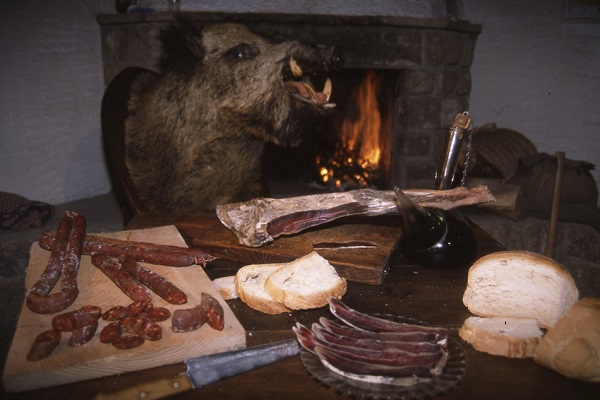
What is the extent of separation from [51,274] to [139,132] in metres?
1.61

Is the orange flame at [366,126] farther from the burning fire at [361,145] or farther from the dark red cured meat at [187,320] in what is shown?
the dark red cured meat at [187,320]

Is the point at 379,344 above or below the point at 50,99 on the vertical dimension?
below

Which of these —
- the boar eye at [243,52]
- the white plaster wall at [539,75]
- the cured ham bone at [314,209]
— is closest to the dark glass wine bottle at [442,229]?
the cured ham bone at [314,209]

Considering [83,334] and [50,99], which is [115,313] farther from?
[50,99]

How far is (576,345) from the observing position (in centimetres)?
111

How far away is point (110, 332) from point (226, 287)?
1.30 feet

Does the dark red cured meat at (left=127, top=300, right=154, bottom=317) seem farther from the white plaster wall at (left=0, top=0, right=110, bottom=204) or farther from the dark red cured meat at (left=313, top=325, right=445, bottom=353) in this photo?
the white plaster wall at (left=0, top=0, right=110, bottom=204)

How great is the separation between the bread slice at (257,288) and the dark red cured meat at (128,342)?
34 centimetres

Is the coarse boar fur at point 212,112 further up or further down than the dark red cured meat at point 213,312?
further up

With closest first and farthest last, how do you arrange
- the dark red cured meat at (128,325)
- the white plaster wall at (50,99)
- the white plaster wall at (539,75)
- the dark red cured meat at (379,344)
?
the dark red cured meat at (379,344)
the dark red cured meat at (128,325)
the white plaster wall at (50,99)
the white plaster wall at (539,75)

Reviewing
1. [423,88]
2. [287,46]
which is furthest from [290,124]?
[423,88]

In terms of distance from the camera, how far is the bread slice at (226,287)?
59.3 inches

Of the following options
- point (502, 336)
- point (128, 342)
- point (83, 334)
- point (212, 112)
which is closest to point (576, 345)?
point (502, 336)

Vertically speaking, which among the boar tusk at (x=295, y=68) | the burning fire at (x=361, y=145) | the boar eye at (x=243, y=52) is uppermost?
the boar eye at (x=243, y=52)
